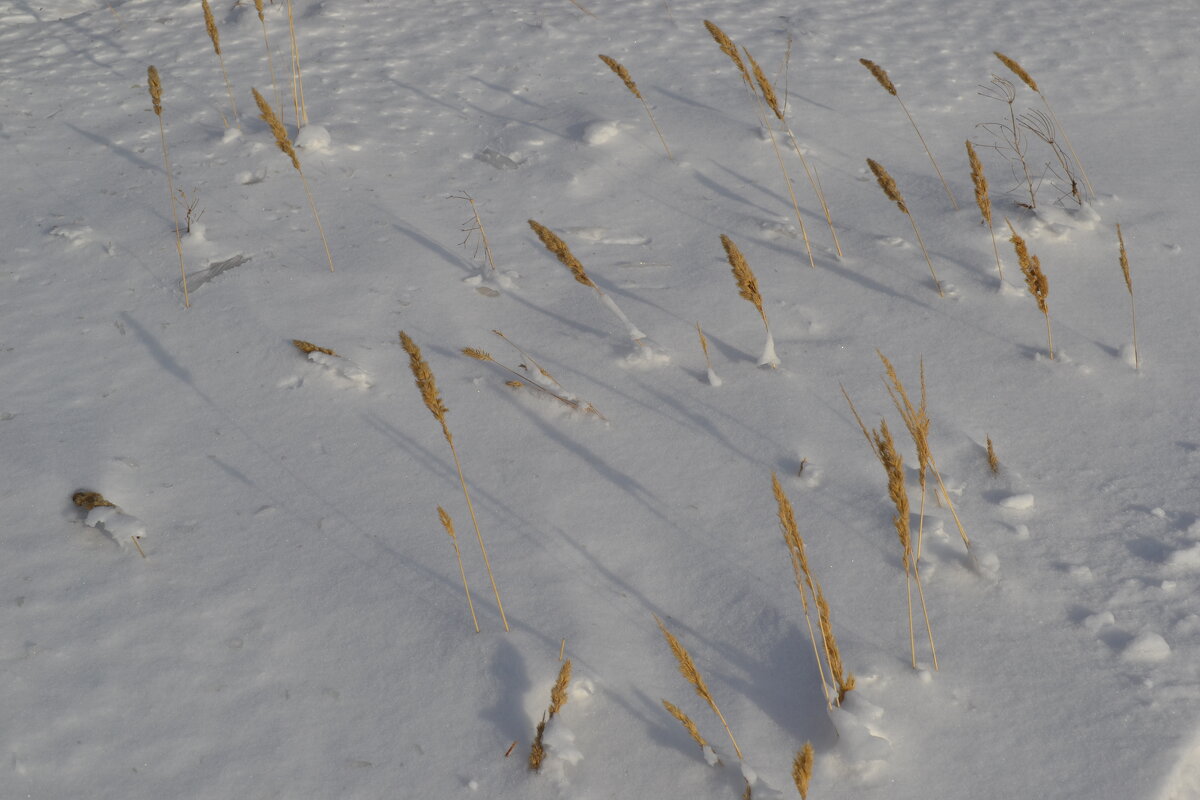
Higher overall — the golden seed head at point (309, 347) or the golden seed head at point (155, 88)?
the golden seed head at point (155, 88)

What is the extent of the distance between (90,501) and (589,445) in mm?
992

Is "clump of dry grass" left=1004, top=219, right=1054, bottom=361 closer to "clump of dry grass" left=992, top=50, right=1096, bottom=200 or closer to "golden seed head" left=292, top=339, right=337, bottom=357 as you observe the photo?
"clump of dry grass" left=992, top=50, right=1096, bottom=200

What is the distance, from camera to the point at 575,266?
202cm

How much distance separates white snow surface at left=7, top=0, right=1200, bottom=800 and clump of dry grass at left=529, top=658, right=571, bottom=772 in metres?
0.02

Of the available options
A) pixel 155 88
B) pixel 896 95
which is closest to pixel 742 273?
pixel 896 95

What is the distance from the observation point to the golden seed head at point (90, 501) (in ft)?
6.23

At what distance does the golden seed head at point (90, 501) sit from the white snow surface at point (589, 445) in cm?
2

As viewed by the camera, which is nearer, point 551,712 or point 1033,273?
point 551,712

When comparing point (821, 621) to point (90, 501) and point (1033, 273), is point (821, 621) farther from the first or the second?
point (90, 501)

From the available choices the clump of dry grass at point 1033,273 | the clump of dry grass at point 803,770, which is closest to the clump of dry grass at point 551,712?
the clump of dry grass at point 803,770

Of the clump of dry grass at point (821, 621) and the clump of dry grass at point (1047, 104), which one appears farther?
the clump of dry grass at point (1047, 104)

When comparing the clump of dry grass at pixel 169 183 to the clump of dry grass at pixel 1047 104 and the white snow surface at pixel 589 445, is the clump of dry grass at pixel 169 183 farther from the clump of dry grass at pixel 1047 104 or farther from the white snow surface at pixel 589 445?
the clump of dry grass at pixel 1047 104

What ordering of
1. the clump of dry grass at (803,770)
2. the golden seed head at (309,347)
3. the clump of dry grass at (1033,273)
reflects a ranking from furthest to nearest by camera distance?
the golden seed head at (309,347) → the clump of dry grass at (1033,273) → the clump of dry grass at (803,770)

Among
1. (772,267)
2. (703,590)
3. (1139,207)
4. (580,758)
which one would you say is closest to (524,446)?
(703,590)
